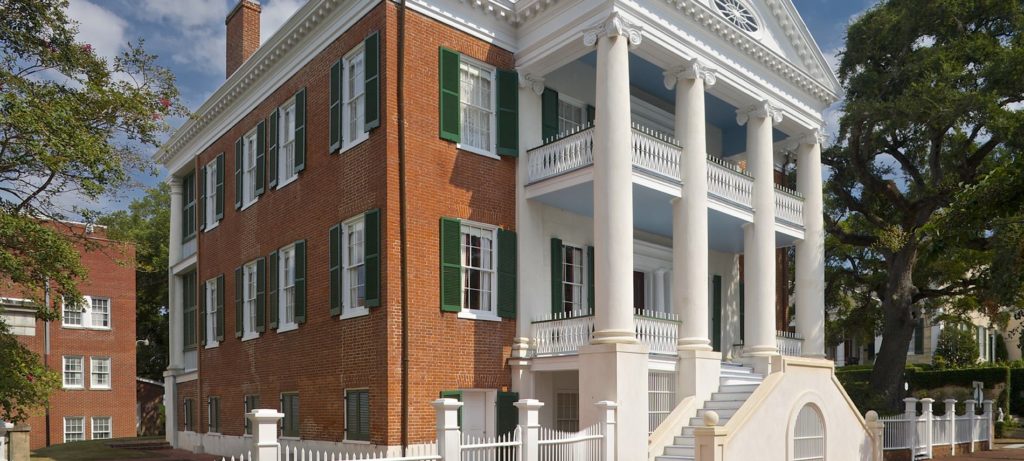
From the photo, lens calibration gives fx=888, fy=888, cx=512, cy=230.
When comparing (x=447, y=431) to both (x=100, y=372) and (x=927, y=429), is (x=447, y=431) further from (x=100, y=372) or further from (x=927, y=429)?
(x=100, y=372)

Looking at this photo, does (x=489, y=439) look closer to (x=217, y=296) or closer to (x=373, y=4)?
(x=373, y=4)

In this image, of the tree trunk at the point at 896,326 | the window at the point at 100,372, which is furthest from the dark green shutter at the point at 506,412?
the window at the point at 100,372

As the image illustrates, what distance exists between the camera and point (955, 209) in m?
12.7

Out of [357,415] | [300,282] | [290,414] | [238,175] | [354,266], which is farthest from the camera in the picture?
[238,175]

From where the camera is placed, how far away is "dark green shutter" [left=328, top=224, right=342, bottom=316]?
1767 centimetres

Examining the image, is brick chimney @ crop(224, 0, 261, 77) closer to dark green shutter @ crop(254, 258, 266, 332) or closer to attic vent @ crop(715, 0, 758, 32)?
dark green shutter @ crop(254, 258, 266, 332)

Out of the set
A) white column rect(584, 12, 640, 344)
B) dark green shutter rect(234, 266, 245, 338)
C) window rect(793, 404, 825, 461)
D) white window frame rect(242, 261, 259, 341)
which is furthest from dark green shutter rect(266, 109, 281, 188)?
window rect(793, 404, 825, 461)

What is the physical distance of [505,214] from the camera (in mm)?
18094

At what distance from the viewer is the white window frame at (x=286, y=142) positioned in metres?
20.6

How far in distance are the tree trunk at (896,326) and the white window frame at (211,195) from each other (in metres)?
19.9

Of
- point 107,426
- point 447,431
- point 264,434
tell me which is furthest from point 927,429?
point 107,426

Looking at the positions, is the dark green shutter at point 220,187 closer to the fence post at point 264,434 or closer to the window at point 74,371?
the fence post at point 264,434

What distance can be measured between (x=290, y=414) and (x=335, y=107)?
22.3 feet

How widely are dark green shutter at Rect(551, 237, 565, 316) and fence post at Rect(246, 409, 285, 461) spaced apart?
360 inches
